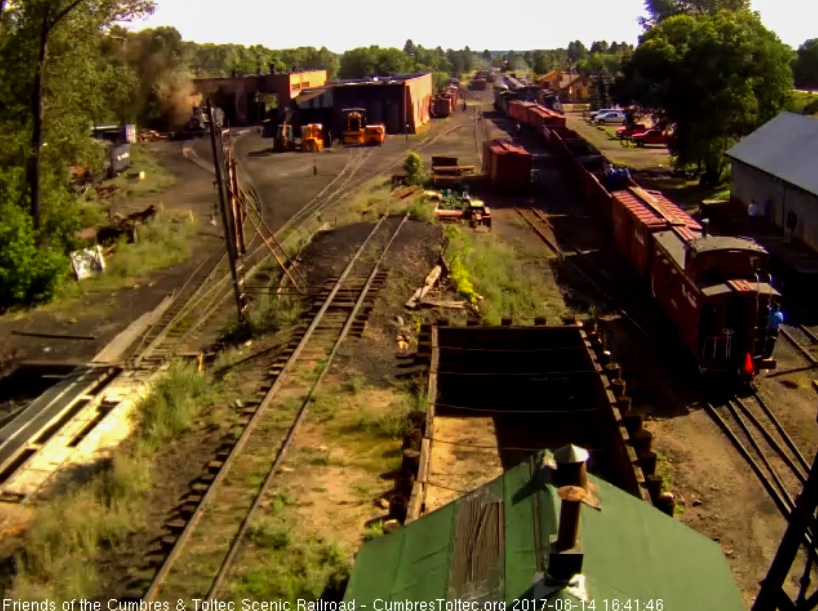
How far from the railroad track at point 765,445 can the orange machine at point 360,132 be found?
3972 centimetres

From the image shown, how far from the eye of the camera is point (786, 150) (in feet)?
90.8

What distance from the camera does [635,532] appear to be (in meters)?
5.52

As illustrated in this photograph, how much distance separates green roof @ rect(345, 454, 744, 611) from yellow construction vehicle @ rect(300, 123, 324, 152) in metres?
46.0

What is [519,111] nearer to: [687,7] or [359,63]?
[687,7]

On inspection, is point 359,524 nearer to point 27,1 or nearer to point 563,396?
point 563,396

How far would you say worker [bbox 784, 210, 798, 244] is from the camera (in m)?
24.8

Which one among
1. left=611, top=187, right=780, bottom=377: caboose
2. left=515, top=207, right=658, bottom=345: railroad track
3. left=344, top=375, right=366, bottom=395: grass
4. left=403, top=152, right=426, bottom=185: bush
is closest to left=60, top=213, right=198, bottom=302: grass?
left=403, top=152, right=426, bottom=185: bush

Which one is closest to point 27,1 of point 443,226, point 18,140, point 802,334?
point 18,140

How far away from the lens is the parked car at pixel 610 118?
216 ft

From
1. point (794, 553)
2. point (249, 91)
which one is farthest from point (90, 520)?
point (249, 91)

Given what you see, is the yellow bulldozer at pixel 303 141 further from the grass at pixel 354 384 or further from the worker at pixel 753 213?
the grass at pixel 354 384

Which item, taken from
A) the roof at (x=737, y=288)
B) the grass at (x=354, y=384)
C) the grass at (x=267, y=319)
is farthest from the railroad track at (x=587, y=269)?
the grass at (x=267, y=319)

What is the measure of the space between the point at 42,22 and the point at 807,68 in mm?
79838

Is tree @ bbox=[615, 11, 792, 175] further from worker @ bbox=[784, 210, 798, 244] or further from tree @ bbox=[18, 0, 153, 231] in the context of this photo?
tree @ bbox=[18, 0, 153, 231]
